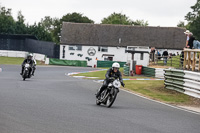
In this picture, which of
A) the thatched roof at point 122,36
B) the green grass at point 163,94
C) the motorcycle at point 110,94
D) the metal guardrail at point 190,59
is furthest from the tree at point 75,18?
the motorcycle at point 110,94

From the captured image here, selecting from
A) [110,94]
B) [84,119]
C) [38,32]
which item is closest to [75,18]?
[38,32]

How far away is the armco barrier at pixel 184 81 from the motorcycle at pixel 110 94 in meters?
5.13

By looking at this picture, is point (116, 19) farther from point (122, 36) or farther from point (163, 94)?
point (163, 94)

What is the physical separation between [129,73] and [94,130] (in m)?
31.8

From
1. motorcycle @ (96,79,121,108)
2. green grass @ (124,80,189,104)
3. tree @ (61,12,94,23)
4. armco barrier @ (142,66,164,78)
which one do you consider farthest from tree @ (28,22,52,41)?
motorcycle @ (96,79,121,108)

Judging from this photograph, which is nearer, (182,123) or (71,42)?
(182,123)

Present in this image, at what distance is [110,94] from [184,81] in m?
6.82

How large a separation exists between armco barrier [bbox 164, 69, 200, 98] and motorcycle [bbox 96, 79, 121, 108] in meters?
5.13

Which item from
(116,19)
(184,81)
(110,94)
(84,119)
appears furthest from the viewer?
(116,19)

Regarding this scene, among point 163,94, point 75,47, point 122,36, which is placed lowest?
point 163,94

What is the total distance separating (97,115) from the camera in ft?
39.2

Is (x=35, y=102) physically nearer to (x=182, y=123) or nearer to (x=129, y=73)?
(x=182, y=123)

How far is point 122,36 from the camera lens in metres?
84.6

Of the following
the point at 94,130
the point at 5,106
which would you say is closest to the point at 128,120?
the point at 94,130
